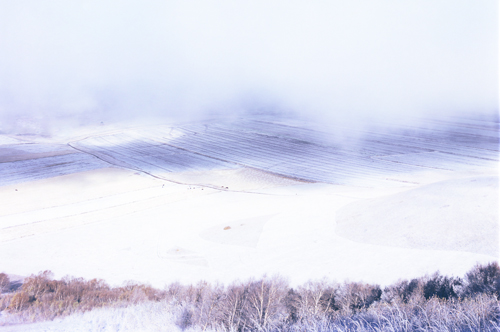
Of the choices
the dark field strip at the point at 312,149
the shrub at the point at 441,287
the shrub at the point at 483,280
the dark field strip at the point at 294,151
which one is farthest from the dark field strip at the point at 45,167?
the shrub at the point at 483,280

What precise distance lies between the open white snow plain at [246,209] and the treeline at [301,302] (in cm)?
110

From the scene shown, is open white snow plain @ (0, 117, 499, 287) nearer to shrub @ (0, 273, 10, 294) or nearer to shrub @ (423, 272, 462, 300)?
shrub @ (0, 273, 10, 294)

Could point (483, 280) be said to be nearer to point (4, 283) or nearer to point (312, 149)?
point (4, 283)

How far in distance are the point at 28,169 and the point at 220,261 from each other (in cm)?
2223

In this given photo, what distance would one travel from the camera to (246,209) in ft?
61.7

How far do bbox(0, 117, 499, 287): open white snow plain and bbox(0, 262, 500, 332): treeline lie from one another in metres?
1.10

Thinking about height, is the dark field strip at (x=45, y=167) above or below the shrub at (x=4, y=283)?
above

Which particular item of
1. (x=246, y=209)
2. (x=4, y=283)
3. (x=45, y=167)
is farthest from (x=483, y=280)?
(x=45, y=167)

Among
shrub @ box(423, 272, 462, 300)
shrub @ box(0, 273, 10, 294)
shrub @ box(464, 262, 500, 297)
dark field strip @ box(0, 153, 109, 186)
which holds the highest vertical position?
dark field strip @ box(0, 153, 109, 186)

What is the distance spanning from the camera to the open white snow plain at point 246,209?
494 inches

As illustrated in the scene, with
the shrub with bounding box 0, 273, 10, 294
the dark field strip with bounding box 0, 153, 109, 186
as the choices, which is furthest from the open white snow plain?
the shrub with bounding box 0, 273, 10, 294

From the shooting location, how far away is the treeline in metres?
7.81

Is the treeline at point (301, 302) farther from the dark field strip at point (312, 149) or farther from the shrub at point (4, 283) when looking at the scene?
the dark field strip at point (312, 149)

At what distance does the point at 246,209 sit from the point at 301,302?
32.4ft
